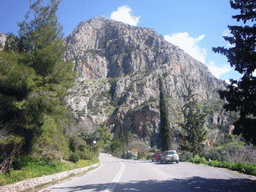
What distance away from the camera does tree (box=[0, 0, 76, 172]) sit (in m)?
9.34

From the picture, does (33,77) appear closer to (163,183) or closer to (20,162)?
(20,162)

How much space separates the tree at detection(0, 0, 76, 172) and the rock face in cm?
6861

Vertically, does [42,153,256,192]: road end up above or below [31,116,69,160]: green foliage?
below

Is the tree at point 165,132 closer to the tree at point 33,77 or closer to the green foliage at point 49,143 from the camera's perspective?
the green foliage at point 49,143

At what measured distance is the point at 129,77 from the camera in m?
119

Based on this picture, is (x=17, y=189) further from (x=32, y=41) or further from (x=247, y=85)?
(x=247, y=85)

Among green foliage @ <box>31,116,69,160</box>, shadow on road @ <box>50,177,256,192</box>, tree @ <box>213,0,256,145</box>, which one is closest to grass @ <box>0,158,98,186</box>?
green foliage @ <box>31,116,69,160</box>

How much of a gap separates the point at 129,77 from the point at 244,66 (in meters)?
111

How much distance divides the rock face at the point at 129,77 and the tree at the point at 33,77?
225 ft

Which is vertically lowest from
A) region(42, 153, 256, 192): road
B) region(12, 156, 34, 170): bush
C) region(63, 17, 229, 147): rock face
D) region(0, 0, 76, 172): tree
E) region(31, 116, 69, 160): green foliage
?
region(42, 153, 256, 192): road

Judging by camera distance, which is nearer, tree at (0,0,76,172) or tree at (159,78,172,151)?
tree at (0,0,76,172)

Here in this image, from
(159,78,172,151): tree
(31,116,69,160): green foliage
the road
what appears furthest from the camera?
(159,78,172,151): tree

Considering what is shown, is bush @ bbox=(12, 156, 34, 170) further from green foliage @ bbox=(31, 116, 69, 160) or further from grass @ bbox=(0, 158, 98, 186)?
green foliage @ bbox=(31, 116, 69, 160)

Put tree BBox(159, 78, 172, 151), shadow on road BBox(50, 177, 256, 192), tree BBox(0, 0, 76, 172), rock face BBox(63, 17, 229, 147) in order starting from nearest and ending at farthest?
shadow on road BBox(50, 177, 256, 192) → tree BBox(0, 0, 76, 172) → tree BBox(159, 78, 172, 151) → rock face BBox(63, 17, 229, 147)
